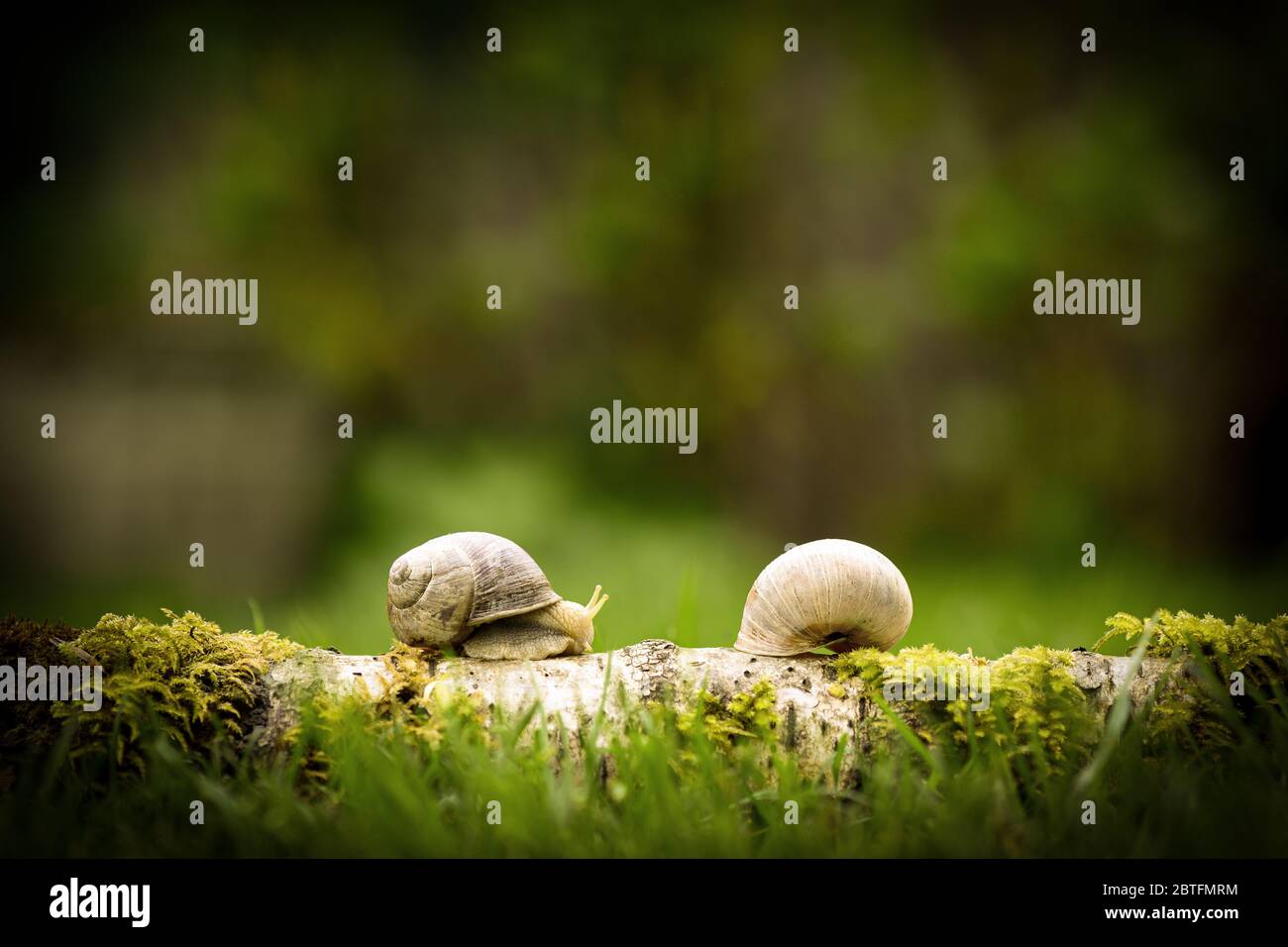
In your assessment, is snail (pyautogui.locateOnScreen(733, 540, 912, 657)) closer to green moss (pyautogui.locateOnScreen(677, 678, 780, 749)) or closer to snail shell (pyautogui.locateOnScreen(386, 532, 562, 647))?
green moss (pyautogui.locateOnScreen(677, 678, 780, 749))

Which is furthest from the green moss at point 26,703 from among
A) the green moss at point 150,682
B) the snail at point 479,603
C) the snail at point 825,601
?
the snail at point 825,601

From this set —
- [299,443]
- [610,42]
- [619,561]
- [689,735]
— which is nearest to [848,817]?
[689,735]

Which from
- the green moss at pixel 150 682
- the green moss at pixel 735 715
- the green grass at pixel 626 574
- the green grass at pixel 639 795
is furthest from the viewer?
the green grass at pixel 626 574

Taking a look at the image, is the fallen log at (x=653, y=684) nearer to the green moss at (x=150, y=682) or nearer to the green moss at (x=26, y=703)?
the green moss at (x=150, y=682)

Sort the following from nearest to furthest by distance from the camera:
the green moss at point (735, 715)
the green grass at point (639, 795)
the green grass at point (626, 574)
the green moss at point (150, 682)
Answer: the green grass at point (639, 795), the green moss at point (150, 682), the green moss at point (735, 715), the green grass at point (626, 574)

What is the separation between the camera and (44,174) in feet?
21.2

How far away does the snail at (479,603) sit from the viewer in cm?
307

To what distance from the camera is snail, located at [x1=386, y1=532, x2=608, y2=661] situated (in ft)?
10.1

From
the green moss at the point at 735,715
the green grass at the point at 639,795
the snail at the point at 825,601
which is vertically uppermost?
the snail at the point at 825,601

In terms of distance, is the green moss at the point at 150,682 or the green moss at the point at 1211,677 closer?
the green moss at the point at 150,682

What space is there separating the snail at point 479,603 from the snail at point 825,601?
59 centimetres

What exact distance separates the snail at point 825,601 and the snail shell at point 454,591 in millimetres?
647

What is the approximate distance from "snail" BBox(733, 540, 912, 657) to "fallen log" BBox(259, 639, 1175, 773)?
2.9 inches

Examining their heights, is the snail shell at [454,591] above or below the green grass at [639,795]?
above
